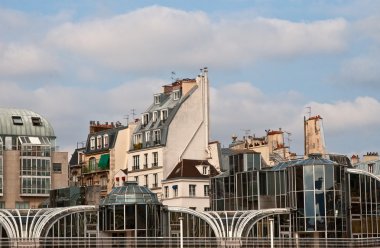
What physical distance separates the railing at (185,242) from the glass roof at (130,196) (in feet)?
10.6

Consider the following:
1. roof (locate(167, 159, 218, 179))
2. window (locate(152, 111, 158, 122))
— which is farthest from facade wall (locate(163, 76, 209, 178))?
window (locate(152, 111, 158, 122))

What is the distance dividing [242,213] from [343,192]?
8.91m

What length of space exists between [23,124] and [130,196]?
166ft

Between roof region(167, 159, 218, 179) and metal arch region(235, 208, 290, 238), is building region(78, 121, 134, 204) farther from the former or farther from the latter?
metal arch region(235, 208, 290, 238)

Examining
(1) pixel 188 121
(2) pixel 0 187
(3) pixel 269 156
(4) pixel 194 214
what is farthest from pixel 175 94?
(4) pixel 194 214

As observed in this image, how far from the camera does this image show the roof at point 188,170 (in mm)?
121081

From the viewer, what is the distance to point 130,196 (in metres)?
87.9

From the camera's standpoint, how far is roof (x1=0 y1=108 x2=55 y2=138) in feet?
440

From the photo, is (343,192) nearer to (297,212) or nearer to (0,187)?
(297,212)

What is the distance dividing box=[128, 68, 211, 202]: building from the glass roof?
34.8 m

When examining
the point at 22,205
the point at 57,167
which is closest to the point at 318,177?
the point at 22,205

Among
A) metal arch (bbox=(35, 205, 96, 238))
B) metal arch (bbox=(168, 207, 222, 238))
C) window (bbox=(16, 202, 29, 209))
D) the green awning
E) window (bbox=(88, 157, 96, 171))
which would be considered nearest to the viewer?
metal arch (bbox=(35, 205, 96, 238))

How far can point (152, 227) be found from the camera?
88.1 m

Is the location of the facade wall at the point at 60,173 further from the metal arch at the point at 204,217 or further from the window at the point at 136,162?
the metal arch at the point at 204,217
